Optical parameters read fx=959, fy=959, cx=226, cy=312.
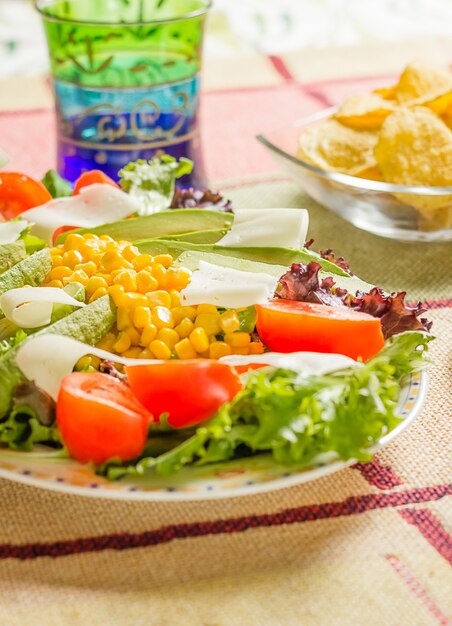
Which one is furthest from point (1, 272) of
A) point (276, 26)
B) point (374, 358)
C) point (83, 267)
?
point (276, 26)

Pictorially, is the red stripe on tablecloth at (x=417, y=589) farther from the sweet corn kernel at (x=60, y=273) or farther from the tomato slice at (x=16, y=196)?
the tomato slice at (x=16, y=196)

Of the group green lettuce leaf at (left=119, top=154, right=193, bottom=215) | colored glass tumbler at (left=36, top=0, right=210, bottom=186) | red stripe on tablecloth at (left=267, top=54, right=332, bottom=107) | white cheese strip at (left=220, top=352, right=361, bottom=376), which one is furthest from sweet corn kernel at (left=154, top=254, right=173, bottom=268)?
red stripe on tablecloth at (left=267, top=54, right=332, bottom=107)

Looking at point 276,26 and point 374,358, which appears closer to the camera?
point 374,358

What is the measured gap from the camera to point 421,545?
1334 millimetres

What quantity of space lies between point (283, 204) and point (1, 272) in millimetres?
1003

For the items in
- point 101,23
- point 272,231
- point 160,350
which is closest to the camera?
point 160,350

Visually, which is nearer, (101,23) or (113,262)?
(113,262)

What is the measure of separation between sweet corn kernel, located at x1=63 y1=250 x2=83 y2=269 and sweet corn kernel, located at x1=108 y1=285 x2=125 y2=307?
0.15 metres

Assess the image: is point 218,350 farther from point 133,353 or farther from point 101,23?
point 101,23

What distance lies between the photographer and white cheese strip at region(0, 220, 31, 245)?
70.2 inches

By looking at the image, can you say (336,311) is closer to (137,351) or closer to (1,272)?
(137,351)

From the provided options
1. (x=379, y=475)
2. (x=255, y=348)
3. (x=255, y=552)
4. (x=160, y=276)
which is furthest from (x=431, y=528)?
(x=160, y=276)

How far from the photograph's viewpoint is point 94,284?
5.19ft

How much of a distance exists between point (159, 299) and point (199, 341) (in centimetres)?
12
